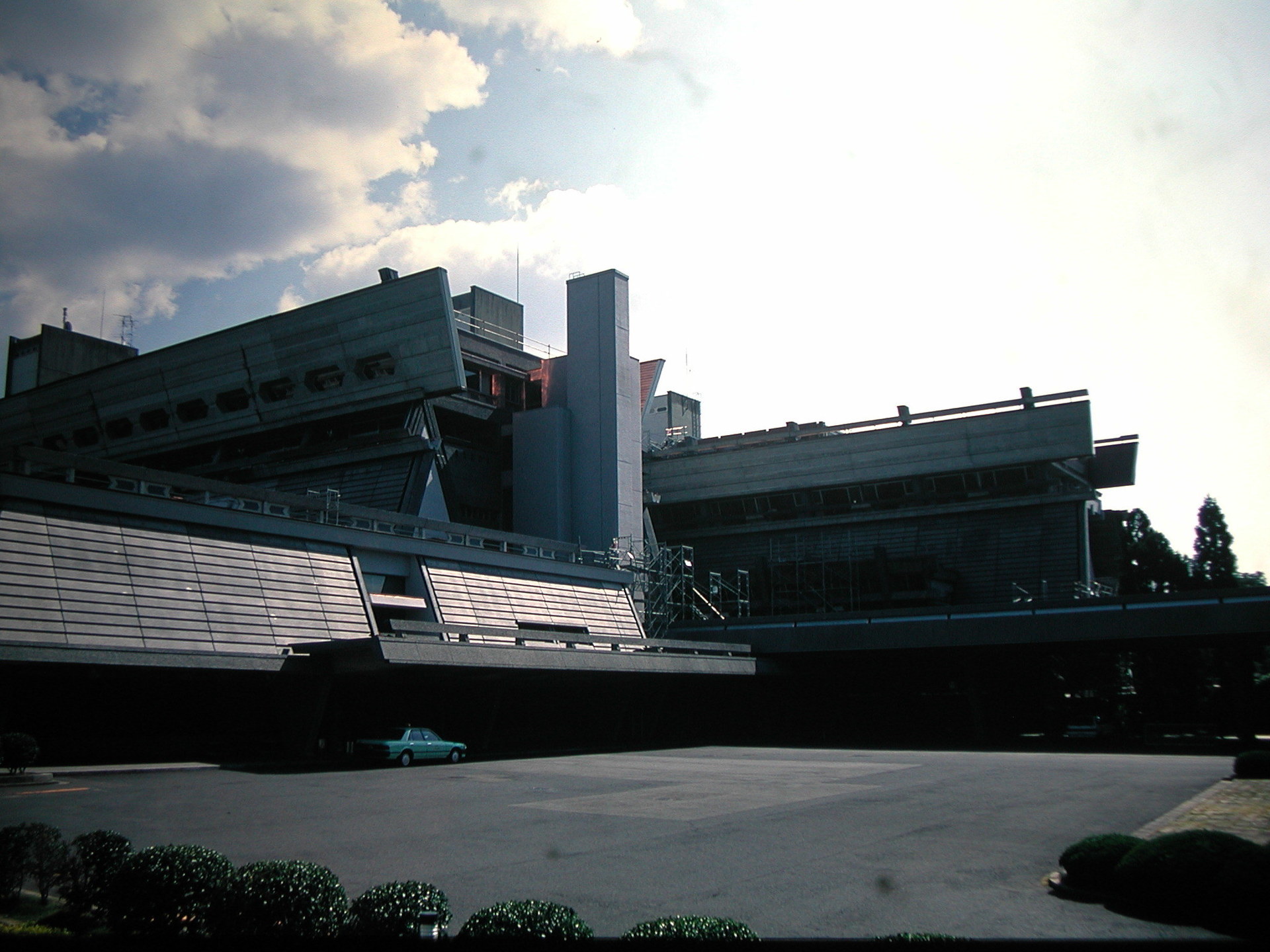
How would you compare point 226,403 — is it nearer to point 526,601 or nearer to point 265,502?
point 265,502

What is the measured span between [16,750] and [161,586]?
7.10 metres

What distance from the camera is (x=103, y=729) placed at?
27.2 meters

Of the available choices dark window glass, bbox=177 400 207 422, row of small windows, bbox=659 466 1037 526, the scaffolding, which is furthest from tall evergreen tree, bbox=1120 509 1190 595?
dark window glass, bbox=177 400 207 422

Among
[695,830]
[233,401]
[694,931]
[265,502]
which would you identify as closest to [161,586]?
[265,502]

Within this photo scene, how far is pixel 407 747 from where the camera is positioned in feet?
97.5

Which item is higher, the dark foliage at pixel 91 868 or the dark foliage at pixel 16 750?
the dark foliage at pixel 91 868

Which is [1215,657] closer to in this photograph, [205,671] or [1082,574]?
[1082,574]

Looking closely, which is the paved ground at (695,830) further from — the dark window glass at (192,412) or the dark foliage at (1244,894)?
the dark window glass at (192,412)

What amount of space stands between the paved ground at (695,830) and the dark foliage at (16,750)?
1166mm

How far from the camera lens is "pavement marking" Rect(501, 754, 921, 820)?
19.6 m

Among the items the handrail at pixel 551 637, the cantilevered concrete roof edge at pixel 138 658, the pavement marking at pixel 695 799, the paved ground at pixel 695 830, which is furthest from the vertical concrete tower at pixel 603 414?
the pavement marking at pixel 695 799

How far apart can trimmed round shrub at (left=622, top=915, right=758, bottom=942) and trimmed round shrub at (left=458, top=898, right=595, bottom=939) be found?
1.41 ft

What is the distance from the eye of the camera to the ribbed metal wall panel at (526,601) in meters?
38.6

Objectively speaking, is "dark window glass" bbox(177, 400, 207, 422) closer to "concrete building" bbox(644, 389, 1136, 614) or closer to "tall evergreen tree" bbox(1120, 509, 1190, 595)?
"concrete building" bbox(644, 389, 1136, 614)
